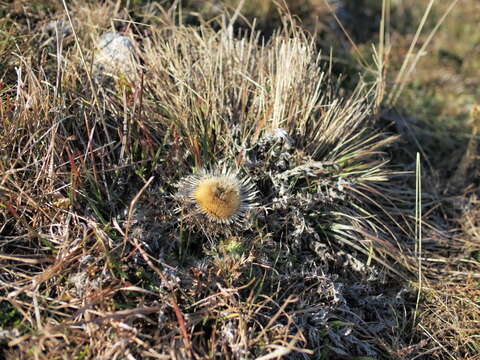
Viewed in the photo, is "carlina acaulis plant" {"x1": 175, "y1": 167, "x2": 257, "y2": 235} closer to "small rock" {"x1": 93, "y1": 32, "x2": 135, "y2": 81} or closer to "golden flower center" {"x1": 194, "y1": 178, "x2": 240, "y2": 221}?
"golden flower center" {"x1": 194, "y1": 178, "x2": 240, "y2": 221}

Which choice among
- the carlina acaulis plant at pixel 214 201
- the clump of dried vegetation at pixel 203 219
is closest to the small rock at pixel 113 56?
the clump of dried vegetation at pixel 203 219

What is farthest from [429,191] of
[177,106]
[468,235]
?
[177,106]

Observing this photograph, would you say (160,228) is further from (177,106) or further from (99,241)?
(177,106)

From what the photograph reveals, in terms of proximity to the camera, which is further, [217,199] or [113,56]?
[113,56]

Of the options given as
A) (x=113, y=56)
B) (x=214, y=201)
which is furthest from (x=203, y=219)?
(x=113, y=56)

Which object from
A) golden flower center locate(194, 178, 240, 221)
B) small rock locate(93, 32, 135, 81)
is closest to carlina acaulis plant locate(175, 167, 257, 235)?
golden flower center locate(194, 178, 240, 221)

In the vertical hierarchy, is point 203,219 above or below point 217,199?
below

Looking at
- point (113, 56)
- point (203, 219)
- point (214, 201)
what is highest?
point (113, 56)

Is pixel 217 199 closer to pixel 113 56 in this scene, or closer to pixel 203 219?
pixel 203 219
